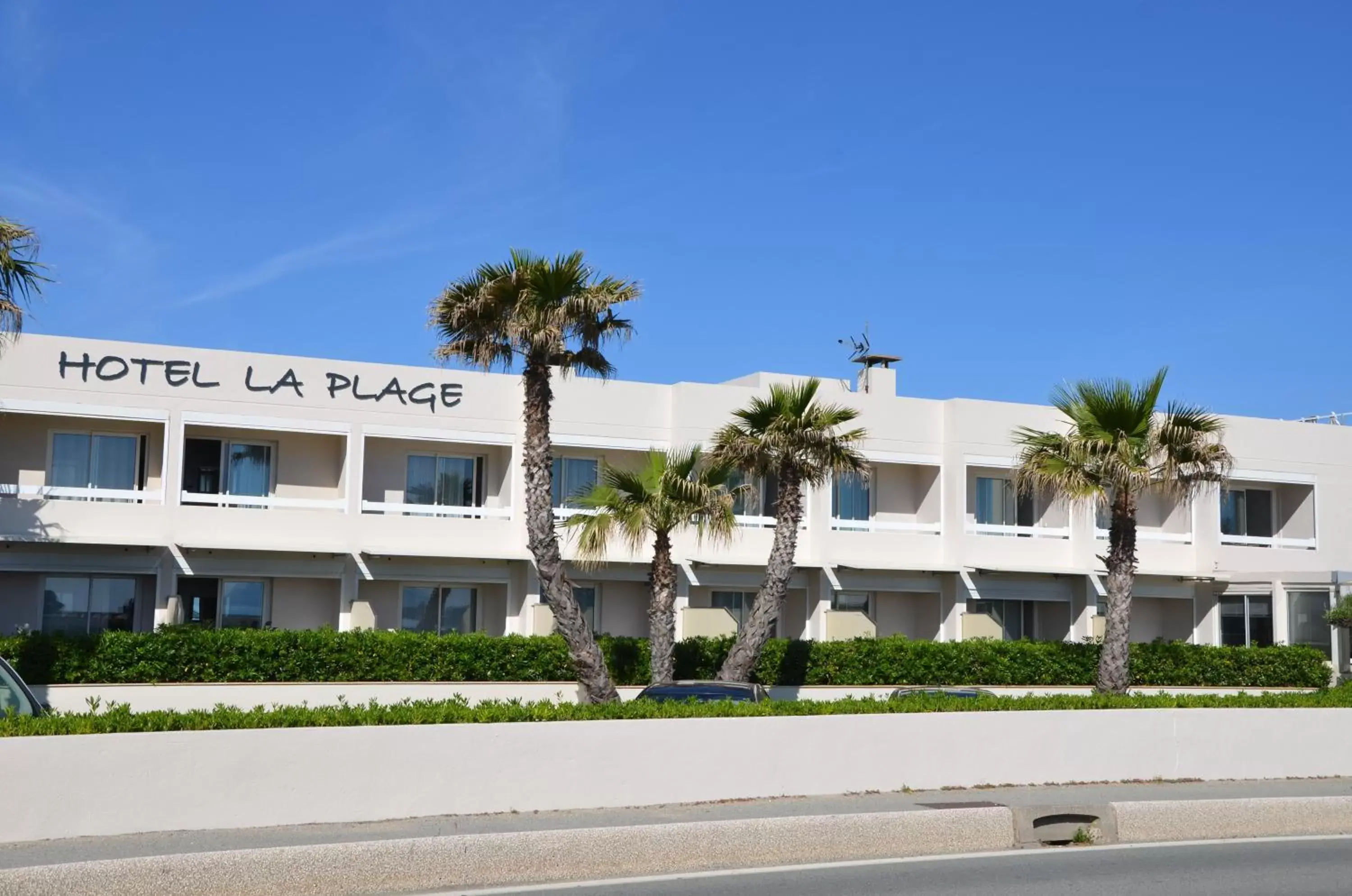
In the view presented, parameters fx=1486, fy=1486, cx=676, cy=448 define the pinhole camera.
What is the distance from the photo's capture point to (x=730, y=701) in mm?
16500

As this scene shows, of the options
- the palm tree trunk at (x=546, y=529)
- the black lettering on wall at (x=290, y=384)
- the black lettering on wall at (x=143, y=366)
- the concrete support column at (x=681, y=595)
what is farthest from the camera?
the concrete support column at (x=681, y=595)

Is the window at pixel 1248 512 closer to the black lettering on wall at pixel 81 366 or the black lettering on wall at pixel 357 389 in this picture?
the black lettering on wall at pixel 357 389

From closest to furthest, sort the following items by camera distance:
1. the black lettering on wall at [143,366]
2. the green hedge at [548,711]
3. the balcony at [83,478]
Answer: the green hedge at [548,711] → the balcony at [83,478] → the black lettering on wall at [143,366]

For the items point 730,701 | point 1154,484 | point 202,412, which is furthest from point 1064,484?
point 202,412

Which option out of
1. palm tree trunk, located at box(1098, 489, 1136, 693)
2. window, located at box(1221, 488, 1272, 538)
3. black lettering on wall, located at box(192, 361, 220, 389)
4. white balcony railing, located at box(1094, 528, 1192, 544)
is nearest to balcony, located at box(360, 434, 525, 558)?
black lettering on wall, located at box(192, 361, 220, 389)

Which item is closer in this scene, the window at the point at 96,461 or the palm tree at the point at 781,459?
the palm tree at the point at 781,459

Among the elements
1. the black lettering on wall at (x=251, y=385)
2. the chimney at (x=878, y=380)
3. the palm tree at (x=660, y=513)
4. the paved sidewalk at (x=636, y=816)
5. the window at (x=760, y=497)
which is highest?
the chimney at (x=878, y=380)

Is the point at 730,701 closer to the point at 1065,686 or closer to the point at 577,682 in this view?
the point at 577,682

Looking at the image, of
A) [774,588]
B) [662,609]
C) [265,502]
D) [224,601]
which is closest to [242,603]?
[224,601]

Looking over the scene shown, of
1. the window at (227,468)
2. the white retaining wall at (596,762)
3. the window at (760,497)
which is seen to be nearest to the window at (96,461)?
the window at (227,468)

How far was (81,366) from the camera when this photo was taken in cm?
2772

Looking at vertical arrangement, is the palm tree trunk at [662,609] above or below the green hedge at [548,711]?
above

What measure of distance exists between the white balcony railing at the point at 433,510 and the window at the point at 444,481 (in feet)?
1.52

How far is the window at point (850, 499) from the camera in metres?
34.4
